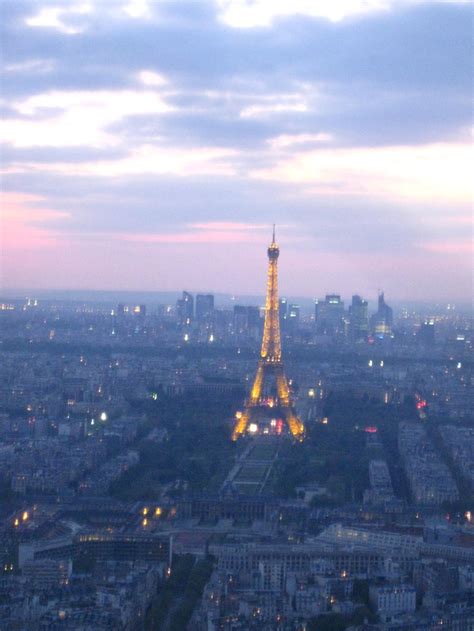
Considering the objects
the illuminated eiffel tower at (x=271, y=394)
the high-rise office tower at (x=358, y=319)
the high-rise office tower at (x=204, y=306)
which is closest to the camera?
the illuminated eiffel tower at (x=271, y=394)

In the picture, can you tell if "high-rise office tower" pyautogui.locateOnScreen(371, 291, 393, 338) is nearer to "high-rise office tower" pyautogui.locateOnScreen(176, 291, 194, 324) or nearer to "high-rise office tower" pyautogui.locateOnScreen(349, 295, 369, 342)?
"high-rise office tower" pyautogui.locateOnScreen(349, 295, 369, 342)

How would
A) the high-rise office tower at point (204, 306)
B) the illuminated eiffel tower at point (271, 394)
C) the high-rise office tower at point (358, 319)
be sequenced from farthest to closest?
the high-rise office tower at point (204, 306), the high-rise office tower at point (358, 319), the illuminated eiffel tower at point (271, 394)

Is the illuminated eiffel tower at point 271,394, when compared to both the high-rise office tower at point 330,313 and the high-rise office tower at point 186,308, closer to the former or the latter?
→ the high-rise office tower at point 330,313

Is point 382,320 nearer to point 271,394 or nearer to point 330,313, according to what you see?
point 330,313

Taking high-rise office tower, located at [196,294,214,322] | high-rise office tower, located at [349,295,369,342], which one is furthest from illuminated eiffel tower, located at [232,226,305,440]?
high-rise office tower, located at [196,294,214,322]

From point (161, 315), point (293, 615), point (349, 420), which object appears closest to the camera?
point (293, 615)

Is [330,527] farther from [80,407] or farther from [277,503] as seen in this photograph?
[80,407]

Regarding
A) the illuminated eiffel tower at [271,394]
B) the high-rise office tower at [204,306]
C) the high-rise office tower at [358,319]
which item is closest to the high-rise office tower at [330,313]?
the high-rise office tower at [358,319]

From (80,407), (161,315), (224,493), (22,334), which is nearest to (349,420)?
(80,407)
